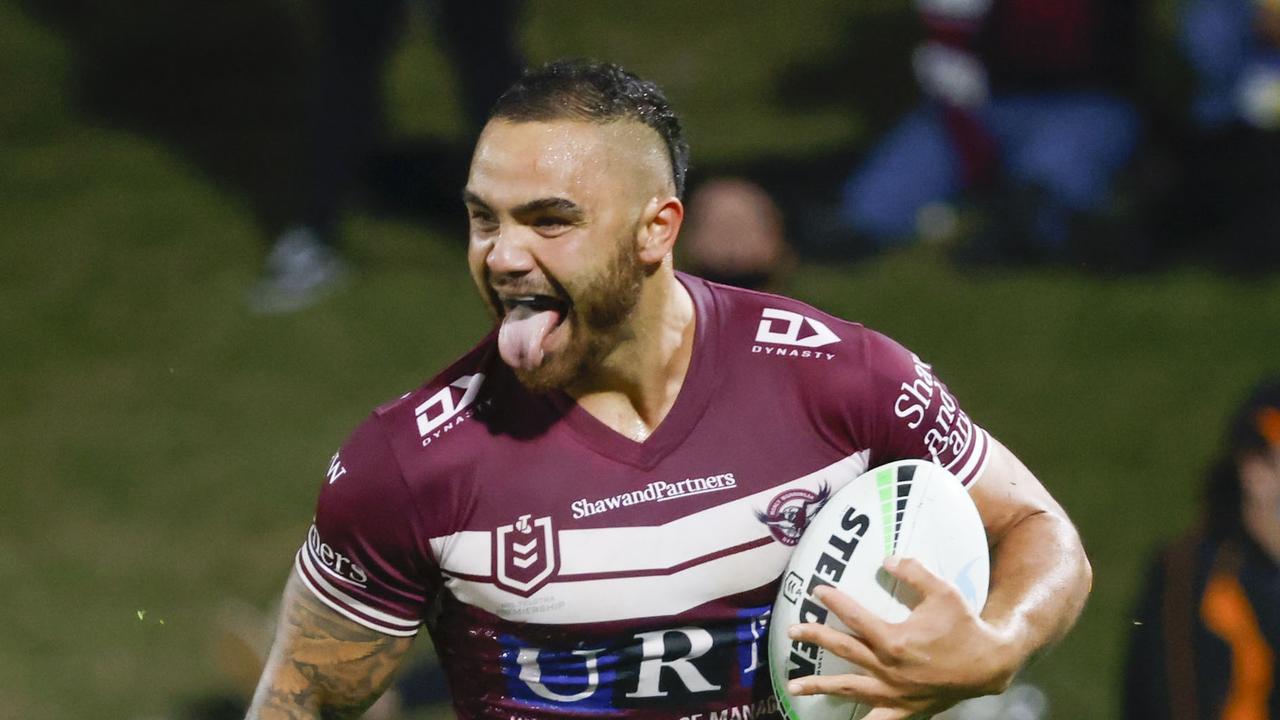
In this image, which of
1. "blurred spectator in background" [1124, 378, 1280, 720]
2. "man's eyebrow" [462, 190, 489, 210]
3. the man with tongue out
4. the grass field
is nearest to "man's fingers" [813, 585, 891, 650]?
the man with tongue out

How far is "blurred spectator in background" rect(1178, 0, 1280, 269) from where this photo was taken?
301 inches

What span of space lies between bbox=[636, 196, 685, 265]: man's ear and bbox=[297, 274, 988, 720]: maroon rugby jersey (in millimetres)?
199

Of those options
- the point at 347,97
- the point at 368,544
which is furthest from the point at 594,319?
the point at 347,97

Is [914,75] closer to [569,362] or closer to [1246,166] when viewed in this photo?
[1246,166]

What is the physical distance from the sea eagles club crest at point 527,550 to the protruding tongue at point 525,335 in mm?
262

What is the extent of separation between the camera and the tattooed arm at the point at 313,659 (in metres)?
3.12

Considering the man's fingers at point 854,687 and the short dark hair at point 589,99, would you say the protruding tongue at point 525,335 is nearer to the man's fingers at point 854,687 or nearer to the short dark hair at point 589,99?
the short dark hair at point 589,99

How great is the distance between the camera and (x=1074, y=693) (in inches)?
231

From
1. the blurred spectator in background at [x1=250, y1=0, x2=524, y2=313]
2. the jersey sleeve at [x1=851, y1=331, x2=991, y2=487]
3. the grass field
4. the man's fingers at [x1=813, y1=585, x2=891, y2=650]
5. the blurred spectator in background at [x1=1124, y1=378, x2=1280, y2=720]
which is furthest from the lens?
the blurred spectator in background at [x1=250, y1=0, x2=524, y2=313]

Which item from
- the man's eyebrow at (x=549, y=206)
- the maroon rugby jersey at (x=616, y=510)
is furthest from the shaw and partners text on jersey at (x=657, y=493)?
the man's eyebrow at (x=549, y=206)

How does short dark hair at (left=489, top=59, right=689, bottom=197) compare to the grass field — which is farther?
the grass field

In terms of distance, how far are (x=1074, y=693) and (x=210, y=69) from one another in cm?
606

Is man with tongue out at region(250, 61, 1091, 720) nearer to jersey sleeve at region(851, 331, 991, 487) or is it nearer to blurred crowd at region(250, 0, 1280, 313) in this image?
jersey sleeve at region(851, 331, 991, 487)

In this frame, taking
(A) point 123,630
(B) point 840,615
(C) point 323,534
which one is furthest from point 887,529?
(A) point 123,630
